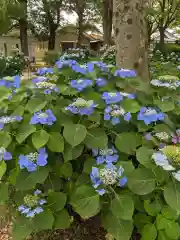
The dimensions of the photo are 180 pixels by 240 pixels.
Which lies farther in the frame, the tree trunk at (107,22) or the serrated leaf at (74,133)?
the tree trunk at (107,22)

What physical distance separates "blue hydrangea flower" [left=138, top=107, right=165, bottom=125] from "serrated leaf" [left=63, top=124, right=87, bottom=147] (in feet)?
1.04

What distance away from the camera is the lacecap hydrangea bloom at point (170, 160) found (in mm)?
1307

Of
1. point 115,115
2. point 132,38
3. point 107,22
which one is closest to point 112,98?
point 115,115

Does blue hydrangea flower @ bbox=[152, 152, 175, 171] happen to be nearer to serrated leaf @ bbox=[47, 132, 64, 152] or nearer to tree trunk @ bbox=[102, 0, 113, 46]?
serrated leaf @ bbox=[47, 132, 64, 152]

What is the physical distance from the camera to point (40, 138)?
1.51 m

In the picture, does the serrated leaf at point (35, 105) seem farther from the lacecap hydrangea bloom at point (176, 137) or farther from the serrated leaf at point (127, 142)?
the lacecap hydrangea bloom at point (176, 137)

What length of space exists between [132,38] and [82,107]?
1.46 m

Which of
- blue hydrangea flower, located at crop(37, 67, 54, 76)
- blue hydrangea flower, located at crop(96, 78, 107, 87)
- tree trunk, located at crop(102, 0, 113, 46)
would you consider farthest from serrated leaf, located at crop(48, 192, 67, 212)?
tree trunk, located at crop(102, 0, 113, 46)

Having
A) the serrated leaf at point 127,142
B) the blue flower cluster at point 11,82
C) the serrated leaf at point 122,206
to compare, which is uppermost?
the blue flower cluster at point 11,82

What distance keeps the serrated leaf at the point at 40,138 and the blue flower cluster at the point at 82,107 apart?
176 mm

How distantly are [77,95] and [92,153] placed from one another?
0.35 metres

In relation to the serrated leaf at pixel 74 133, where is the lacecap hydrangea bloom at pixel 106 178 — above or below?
below

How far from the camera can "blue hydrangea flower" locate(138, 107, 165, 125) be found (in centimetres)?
164

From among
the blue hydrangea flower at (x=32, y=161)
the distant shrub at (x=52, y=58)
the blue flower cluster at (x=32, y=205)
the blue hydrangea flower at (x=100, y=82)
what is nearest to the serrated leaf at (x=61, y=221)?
the blue flower cluster at (x=32, y=205)
